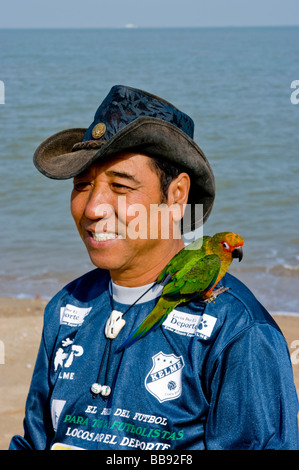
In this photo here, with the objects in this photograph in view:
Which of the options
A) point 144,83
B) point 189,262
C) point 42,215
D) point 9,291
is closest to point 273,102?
point 144,83

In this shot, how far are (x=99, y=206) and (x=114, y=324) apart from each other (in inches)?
16.9

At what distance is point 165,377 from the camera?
1.97 meters

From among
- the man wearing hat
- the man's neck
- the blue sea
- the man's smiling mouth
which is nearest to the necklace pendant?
the man wearing hat

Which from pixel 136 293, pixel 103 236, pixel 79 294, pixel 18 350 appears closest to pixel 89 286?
pixel 79 294

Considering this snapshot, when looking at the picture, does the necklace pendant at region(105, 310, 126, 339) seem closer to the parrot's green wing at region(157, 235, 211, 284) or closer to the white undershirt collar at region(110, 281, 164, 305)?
the white undershirt collar at region(110, 281, 164, 305)

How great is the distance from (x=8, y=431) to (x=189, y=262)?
2665 mm

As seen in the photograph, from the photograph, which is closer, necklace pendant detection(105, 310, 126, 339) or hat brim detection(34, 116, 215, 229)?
hat brim detection(34, 116, 215, 229)

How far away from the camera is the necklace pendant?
214 centimetres

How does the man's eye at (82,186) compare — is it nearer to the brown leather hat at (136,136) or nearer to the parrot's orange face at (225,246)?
the brown leather hat at (136,136)

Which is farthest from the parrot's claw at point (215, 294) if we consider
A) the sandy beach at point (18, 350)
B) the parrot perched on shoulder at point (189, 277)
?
the sandy beach at point (18, 350)

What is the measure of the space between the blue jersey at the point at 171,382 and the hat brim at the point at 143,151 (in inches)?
14.6

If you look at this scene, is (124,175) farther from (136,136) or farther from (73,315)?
(73,315)
